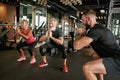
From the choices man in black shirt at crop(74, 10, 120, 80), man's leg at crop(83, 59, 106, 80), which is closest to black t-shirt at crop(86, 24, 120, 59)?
man in black shirt at crop(74, 10, 120, 80)

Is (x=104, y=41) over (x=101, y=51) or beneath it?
over

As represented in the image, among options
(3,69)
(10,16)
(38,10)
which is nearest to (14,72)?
(3,69)

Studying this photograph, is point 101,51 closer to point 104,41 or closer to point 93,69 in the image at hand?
point 104,41

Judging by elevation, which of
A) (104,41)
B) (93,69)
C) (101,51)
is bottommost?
(93,69)

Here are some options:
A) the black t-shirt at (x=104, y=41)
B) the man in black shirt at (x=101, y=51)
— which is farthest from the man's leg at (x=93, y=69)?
the black t-shirt at (x=104, y=41)

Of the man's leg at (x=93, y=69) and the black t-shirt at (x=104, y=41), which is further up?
the black t-shirt at (x=104, y=41)

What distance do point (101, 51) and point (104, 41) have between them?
175 millimetres

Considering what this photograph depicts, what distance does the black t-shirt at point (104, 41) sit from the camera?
2.20 meters

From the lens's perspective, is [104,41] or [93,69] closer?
[93,69]

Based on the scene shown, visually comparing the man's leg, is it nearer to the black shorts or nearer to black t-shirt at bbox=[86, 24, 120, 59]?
the black shorts

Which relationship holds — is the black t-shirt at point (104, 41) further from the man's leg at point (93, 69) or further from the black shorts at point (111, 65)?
the man's leg at point (93, 69)

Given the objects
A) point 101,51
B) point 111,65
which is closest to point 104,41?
point 101,51

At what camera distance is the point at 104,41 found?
2240 mm

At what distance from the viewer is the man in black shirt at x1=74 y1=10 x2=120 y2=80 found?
2.14 m
